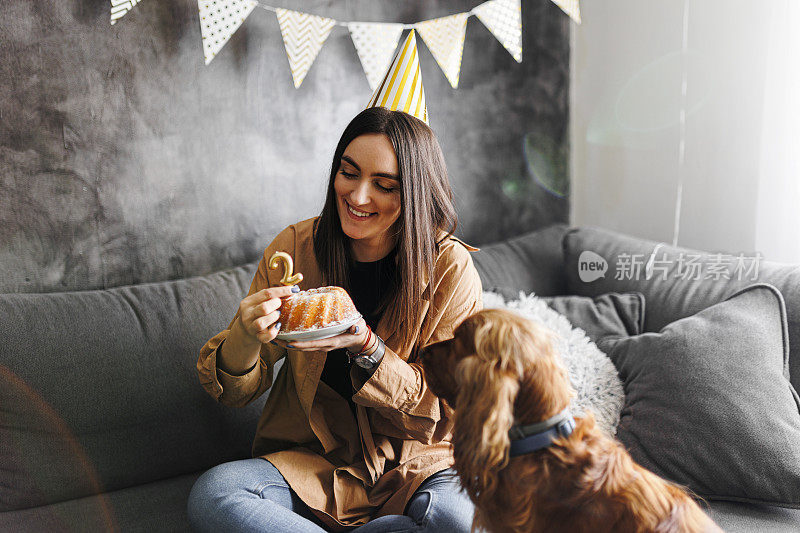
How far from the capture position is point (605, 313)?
80.4 inches

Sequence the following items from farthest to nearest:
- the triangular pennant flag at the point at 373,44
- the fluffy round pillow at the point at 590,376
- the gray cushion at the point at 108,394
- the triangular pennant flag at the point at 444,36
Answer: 1. the triangular pennant flag at the point at 444,36
2. the triangular pennant flag at the point at 373,44
3. the fluffy round pillow at the point at 590,376
4. the gray cushion at the point at 108,394

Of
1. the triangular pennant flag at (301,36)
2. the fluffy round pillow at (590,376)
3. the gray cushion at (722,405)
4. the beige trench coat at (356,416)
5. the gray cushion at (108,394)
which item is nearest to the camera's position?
the beige trench coat at (356,416)

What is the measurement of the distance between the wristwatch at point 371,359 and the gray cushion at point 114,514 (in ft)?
2.26

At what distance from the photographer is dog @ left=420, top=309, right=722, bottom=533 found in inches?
37.8

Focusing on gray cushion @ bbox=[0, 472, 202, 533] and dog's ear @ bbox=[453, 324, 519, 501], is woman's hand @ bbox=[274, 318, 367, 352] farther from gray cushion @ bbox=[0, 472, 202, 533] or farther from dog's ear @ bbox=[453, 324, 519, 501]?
gray cushion @ bbox=[0, 472, 202, 533]

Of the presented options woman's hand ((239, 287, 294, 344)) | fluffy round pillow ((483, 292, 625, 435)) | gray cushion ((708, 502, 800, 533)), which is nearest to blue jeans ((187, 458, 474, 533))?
woman's hand ((239, 287, 294, 344))

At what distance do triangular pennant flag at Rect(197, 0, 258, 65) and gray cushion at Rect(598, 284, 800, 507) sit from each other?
153cm

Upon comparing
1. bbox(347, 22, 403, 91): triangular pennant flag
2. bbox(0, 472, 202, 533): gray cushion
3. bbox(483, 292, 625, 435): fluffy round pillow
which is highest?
bbox(347, 22, 403, 91): triangular pennant flag

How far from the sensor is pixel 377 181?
1.45m

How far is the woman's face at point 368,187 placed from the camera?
143 centimetres

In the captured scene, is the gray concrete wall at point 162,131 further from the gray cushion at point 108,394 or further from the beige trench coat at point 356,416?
the beige trench coat at point 356,416

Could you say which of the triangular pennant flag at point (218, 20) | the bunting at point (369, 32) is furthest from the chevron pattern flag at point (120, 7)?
the triangular pennant flag at point (218, 20)

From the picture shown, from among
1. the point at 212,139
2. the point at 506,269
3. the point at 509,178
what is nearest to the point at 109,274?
the point at 212,139

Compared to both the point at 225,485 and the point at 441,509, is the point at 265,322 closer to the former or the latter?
the point at 225,485
